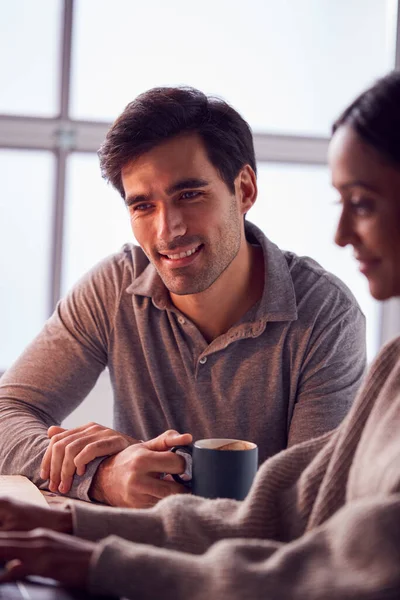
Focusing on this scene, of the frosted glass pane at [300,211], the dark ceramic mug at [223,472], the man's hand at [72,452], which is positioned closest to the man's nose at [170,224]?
the man's hand at [72,452]

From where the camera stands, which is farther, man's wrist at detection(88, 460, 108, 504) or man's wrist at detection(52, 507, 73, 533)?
man's wrist at detection(88, 460, 108, 504)

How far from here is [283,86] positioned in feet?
10.6

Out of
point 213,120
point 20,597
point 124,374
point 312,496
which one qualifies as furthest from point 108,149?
point 20,597

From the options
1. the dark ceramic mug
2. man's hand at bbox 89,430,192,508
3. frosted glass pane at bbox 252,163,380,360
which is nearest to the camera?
the dark ceramic mug

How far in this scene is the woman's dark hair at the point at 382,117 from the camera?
91cm

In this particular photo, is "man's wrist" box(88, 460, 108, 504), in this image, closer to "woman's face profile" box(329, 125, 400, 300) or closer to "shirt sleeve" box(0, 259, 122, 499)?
"shirt sleeve" box(0, 259, 122, 499)

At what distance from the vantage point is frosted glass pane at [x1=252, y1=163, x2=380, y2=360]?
326cm

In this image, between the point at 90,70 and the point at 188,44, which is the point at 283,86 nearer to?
the point at 188,44

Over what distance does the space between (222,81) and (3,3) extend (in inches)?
33.8

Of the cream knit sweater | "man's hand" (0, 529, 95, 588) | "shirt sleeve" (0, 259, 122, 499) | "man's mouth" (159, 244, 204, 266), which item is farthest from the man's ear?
"man's hand" (0, 529, 95, 588)

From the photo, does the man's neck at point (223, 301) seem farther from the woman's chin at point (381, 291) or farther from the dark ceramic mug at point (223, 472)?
the woman's chin at point (381, 291)

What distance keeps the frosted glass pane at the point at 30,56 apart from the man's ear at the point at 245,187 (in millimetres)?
1305

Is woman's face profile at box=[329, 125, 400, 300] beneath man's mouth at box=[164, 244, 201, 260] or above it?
above

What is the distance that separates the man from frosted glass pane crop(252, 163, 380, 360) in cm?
135
